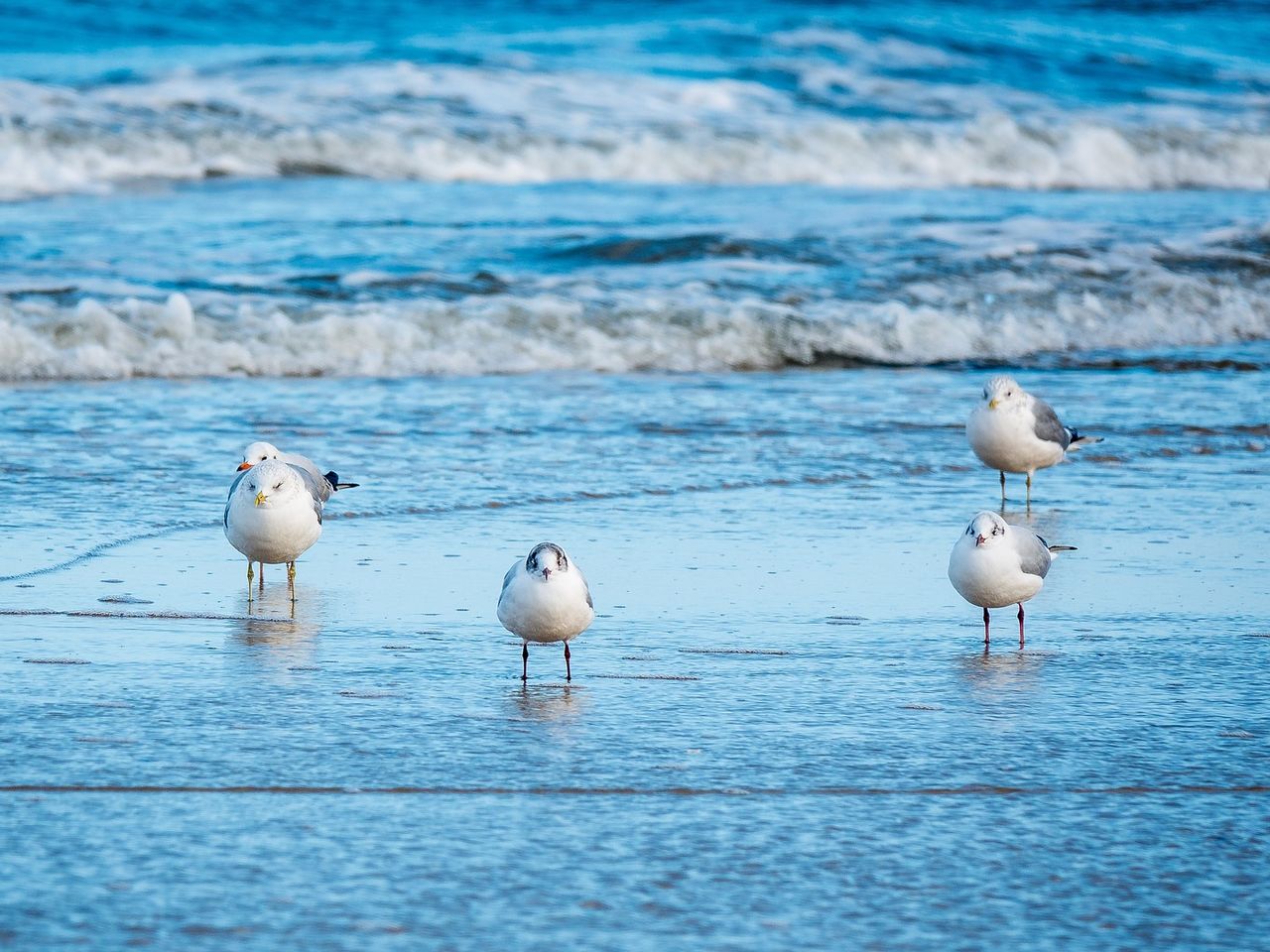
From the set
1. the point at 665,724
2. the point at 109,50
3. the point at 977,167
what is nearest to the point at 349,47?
the point at 109,50

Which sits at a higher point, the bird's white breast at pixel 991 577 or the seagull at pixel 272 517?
the seagull at pixel 272 517

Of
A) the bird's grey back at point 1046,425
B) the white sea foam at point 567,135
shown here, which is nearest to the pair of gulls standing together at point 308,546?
the bird's grey back at point 1046,425

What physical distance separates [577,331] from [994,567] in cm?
623

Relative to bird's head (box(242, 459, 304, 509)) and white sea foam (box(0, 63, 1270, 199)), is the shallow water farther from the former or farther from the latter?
white sea foam (box(0, 63, 1270, 199))

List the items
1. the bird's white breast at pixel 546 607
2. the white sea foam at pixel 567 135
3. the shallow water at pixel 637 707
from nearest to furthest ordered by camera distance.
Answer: the shallow water at pixel 637 707 < the bird's white breast at pixel 546 607 < the white sea foam at pixel 567 135

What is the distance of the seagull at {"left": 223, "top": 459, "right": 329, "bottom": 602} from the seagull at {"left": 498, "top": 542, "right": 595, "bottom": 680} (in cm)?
111

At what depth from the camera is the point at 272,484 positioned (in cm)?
570

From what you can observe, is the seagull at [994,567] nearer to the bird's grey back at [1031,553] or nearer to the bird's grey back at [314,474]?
the bird's grey back at [1031,553]

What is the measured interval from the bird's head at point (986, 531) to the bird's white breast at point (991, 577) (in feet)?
0.07

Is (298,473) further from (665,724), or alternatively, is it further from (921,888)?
(921,888)

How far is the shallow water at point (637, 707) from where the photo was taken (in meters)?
A: 3.17

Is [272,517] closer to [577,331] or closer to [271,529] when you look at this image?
[271,529]

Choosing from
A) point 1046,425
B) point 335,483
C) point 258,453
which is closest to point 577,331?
point 1046,425

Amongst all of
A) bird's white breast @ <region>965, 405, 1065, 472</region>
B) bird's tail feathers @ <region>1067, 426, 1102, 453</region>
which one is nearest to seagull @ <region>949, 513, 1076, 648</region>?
bird's white breast @ <region>965, 405, 1065, 472</region>
